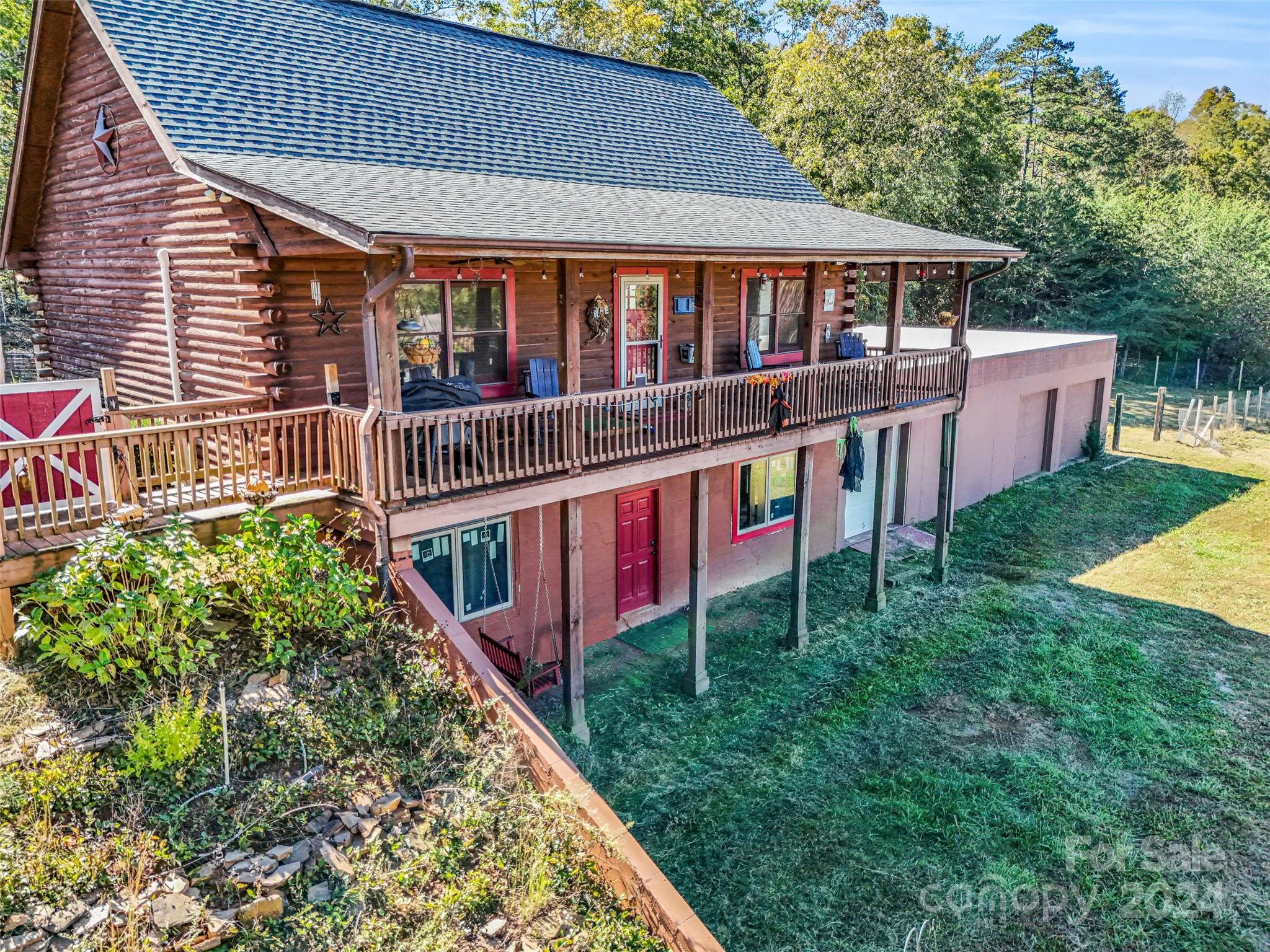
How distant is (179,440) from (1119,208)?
145 ft

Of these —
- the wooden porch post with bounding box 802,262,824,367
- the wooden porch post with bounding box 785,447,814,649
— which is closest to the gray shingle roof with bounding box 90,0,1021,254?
the wooden porch post with bounding box 802,262,824,367

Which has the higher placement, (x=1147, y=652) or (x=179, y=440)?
(x=179, y=440)

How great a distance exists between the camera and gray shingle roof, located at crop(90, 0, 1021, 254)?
375 inches

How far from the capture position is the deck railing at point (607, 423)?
8.41 meters

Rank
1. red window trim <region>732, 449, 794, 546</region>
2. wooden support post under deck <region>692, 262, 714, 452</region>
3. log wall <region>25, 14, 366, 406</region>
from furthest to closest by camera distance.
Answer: red window trim <region>732, 449, 794, 546</region>
wooden support post under deck <region>692, 262, 714, 452</region>
log wall <region>25, 14, 366, 406</region>

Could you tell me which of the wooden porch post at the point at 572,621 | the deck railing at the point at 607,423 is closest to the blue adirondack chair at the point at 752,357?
the deck railing at the point at 607,423

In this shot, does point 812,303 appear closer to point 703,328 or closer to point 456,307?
point 703,328

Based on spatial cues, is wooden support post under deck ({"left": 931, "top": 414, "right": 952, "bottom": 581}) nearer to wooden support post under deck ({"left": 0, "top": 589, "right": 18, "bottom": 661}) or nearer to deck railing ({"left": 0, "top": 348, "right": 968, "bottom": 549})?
deck railing ({"left": 0, "top": 348, "right": 968, "bottom": 549})

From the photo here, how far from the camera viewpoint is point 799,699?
12.1 m

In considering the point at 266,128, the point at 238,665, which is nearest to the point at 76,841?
the point at 238,665

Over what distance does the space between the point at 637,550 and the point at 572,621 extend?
3.46 meters

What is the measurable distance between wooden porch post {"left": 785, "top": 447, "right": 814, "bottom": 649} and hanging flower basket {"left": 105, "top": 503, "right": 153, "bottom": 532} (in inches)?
355

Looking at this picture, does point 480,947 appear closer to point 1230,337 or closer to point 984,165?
point 984,165

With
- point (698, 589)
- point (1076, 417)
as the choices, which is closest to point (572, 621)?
point (698, 589)
